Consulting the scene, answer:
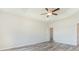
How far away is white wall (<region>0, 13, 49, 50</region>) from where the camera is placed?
61.1 inches

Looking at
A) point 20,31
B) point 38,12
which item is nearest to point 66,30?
point 38,12

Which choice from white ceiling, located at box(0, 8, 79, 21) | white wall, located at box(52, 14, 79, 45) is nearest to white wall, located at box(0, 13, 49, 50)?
white ceiling, located at box(0, 8, 79, 21)

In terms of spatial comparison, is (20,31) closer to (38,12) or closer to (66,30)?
(38,12)

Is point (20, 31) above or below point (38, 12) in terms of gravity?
below

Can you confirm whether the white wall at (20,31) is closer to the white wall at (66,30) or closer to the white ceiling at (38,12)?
the white ceiling at (38,12)

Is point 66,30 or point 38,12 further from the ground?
point 38,12

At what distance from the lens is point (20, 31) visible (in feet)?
5.32

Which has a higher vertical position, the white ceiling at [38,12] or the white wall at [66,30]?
the white ceiling at [38,12]

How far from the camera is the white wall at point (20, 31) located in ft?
5.09

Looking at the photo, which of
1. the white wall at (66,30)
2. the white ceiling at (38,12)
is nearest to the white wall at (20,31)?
the white ceiling at (38,12)
